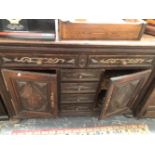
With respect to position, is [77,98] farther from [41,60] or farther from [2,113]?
[2,113]

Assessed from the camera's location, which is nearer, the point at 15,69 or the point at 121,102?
the point at 15,69

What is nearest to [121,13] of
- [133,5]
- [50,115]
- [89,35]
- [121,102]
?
[133,5]

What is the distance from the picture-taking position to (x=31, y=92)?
111 centimetres

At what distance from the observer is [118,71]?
1.24m

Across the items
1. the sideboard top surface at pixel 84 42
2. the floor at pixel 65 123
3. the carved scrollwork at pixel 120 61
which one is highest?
the sideboard top surface at pixel 84 42

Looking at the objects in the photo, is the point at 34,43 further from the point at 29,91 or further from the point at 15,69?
the point at 29,91

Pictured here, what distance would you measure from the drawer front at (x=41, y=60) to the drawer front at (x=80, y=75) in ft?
0.24

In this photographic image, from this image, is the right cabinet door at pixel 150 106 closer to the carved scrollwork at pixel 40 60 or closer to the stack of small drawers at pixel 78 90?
the stack of small drawers at pixel 78 90

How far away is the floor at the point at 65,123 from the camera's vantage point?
54.2 inches

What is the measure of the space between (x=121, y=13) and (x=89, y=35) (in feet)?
0.60

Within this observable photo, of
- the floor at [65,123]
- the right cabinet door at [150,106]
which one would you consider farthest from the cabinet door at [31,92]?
the right cabinet door at [150,106]

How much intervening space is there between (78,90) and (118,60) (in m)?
0.33

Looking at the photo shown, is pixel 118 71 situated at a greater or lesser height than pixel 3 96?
greater

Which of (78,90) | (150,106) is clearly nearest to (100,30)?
(78,90)
